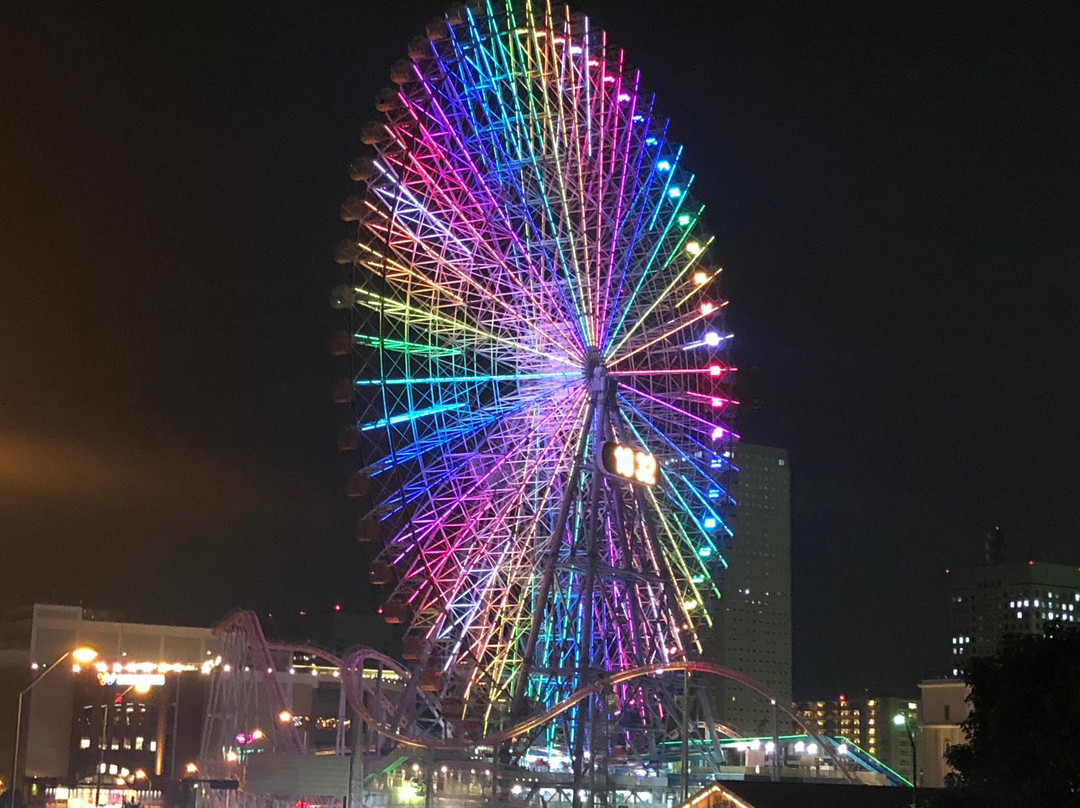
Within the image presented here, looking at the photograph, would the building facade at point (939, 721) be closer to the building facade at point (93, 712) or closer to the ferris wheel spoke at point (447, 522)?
the ferris wheel spoke at point (447, 522)

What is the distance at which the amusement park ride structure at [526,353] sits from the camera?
5303cm

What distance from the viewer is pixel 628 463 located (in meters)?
Result: 52.2

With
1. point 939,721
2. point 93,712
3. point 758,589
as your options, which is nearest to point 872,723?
point 758,589

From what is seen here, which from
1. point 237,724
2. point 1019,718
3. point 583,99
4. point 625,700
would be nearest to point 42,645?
point 237,724

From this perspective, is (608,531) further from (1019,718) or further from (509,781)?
(1019,718)

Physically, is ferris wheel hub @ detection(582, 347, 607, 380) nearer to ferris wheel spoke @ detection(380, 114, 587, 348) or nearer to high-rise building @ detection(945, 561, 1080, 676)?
ferris wheel spoke @ detection(380, 114, 587, 348)

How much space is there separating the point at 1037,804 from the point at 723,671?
81.1ft

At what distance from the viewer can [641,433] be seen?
183ft

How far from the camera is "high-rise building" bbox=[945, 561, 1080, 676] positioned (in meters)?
187

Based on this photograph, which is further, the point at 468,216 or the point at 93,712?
the point at 93,712

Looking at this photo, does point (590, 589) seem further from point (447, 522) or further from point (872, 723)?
point (872, 723)

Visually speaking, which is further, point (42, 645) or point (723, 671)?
point (42, 645)

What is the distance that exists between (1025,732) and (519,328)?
84.5ft

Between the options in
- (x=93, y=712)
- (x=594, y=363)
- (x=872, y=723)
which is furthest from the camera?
(x=872, y=723)
